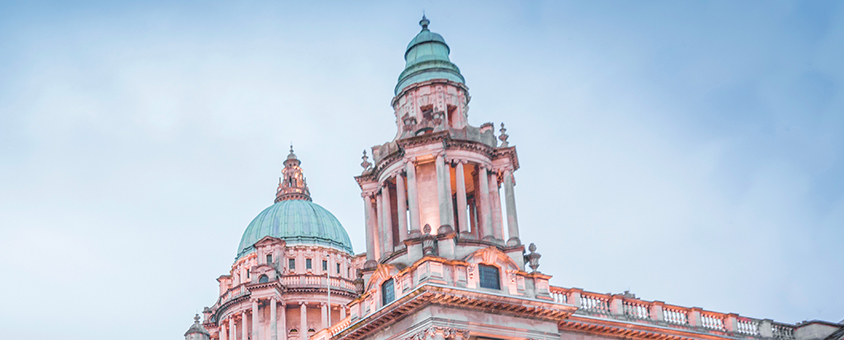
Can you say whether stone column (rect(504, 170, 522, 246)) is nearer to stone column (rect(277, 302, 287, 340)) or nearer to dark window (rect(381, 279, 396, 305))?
dark window (rect(381, 279, 396, 305))

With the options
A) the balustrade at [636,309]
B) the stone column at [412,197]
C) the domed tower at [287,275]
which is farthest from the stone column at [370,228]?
the domed tower at [287,275]

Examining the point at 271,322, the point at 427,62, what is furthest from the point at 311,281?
the point at 427,62

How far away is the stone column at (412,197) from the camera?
140 ft

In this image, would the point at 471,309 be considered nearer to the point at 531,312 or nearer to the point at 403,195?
the point at 531,312

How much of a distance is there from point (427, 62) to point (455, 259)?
13.3 m

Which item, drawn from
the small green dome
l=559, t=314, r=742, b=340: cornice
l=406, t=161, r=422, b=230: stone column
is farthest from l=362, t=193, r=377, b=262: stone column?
the small green dome

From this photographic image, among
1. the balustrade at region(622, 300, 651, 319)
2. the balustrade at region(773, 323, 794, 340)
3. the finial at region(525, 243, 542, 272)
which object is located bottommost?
the balustrade at region(773, 323, 794, 340)

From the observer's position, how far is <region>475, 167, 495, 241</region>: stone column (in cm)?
4397

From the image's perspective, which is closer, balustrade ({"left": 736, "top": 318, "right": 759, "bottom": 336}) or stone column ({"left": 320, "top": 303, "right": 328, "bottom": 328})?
balustrade ({"left": 736, "top": 318, "right": 759, "bottom": 336})

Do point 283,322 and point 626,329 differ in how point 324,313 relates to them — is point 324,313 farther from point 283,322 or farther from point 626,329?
point 626,329

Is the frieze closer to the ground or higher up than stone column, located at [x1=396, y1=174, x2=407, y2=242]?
closer to the ground

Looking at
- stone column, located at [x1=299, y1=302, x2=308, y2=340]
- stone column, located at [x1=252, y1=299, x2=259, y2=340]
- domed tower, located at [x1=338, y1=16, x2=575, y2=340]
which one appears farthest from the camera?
stone column, located at [x1=299, y1=302, x2=308, y2=340]

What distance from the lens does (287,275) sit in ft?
267

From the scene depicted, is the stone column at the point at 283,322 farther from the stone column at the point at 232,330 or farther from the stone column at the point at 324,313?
the stone column at the point at 232,330
